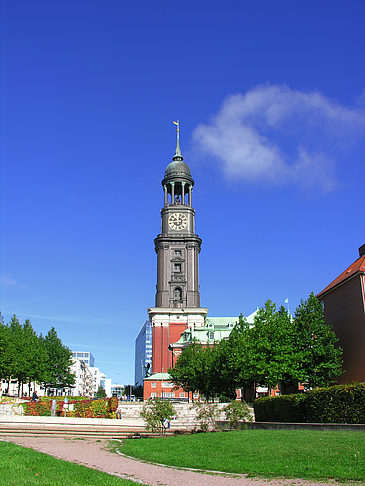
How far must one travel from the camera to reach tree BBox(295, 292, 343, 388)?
48.7m

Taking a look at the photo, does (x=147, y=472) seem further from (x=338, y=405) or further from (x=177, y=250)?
(x=177, y=250)

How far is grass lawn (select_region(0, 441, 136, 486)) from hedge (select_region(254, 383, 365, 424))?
19772 millimetres

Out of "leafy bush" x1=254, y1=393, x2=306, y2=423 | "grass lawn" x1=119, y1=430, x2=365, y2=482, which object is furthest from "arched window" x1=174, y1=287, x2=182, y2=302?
"grass lawn" x1=119, y1=430, x2=365, y2=482

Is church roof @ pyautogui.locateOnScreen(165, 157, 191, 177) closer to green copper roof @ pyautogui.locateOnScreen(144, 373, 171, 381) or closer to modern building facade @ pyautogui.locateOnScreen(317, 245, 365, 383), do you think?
green copper roof @ pyautogui.locateOnScreen(144, 373, 171, 381)

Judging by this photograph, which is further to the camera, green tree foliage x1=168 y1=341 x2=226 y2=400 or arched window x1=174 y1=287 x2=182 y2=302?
arched window x1=174 y1=287 x2=182 y2=302

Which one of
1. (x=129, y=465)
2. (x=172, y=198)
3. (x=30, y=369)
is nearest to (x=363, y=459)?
(x=129, y=465)

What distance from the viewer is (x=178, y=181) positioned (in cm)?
11000

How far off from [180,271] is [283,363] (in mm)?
56562

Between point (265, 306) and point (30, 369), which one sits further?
point (30, 369)

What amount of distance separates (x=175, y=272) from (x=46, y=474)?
89.0m

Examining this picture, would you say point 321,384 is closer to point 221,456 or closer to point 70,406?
point 70,406

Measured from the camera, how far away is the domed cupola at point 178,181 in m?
110

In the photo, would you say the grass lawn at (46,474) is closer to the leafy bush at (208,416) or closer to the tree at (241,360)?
the leafy bush at (208,416)

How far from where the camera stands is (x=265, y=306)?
5569cm
